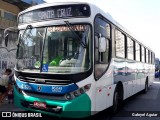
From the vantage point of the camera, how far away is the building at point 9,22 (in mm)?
13523

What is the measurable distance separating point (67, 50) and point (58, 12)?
3.45 ft

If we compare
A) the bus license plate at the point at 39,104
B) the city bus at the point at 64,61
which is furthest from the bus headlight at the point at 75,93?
the bus license plate at the point at 39,104

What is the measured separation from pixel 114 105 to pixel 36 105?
2.65 meters

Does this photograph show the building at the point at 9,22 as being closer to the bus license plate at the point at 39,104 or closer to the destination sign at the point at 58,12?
the destination sign at the point at 58,12

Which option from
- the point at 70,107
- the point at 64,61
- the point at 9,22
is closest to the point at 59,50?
the point at 64,61

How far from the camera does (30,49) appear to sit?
6.31 metres

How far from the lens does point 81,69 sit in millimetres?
5586

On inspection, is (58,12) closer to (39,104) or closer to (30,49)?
(30,49)

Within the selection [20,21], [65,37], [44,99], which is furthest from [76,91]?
[20,21]

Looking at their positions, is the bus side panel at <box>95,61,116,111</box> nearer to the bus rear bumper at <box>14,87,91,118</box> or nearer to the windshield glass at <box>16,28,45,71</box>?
the bus rear bumper at <box>14,87,91,118</box>

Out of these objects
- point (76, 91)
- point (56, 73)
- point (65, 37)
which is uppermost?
point (65, 37)

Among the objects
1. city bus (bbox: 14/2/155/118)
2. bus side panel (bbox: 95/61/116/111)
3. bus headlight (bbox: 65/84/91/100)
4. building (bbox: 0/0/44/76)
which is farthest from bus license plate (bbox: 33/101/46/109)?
building (bbox: 0/0/44/76)

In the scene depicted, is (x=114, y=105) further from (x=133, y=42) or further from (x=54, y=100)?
(x=133, y=42)

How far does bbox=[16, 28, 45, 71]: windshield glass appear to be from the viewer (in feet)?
20.0
